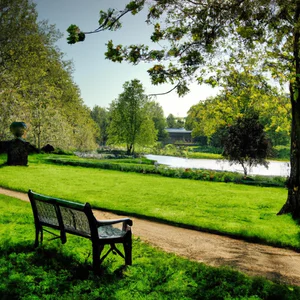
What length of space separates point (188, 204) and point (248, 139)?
30.4 ft

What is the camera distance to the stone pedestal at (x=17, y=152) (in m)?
19.7

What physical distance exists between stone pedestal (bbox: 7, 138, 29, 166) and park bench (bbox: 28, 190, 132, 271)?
15322 millimetres

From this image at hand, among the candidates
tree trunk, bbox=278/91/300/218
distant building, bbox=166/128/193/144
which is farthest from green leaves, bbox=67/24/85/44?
distant building, bbox=166/128/193/144

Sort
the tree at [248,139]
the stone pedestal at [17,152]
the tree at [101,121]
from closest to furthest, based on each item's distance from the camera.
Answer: the tree at [248,139], the stone pedestal at [17,152], the tree at [101,121]

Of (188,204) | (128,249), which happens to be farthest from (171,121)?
(128,249)

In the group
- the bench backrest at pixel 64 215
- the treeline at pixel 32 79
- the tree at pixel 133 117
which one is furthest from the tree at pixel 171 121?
the bench backrest at pixel 64 215

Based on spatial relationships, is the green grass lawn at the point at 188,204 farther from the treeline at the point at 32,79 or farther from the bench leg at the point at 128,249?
the treeline at the point at 32,79

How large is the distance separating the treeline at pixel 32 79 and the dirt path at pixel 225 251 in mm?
16831

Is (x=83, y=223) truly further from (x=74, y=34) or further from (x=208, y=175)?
(x=208, y=175)

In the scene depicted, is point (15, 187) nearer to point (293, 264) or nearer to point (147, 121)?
point (293, 264)

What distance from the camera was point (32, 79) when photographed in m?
22.0

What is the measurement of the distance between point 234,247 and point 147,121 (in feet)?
106

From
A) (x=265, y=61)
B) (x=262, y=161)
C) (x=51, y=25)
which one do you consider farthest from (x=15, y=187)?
(x=51, y=25)

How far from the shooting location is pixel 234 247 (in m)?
6.45
